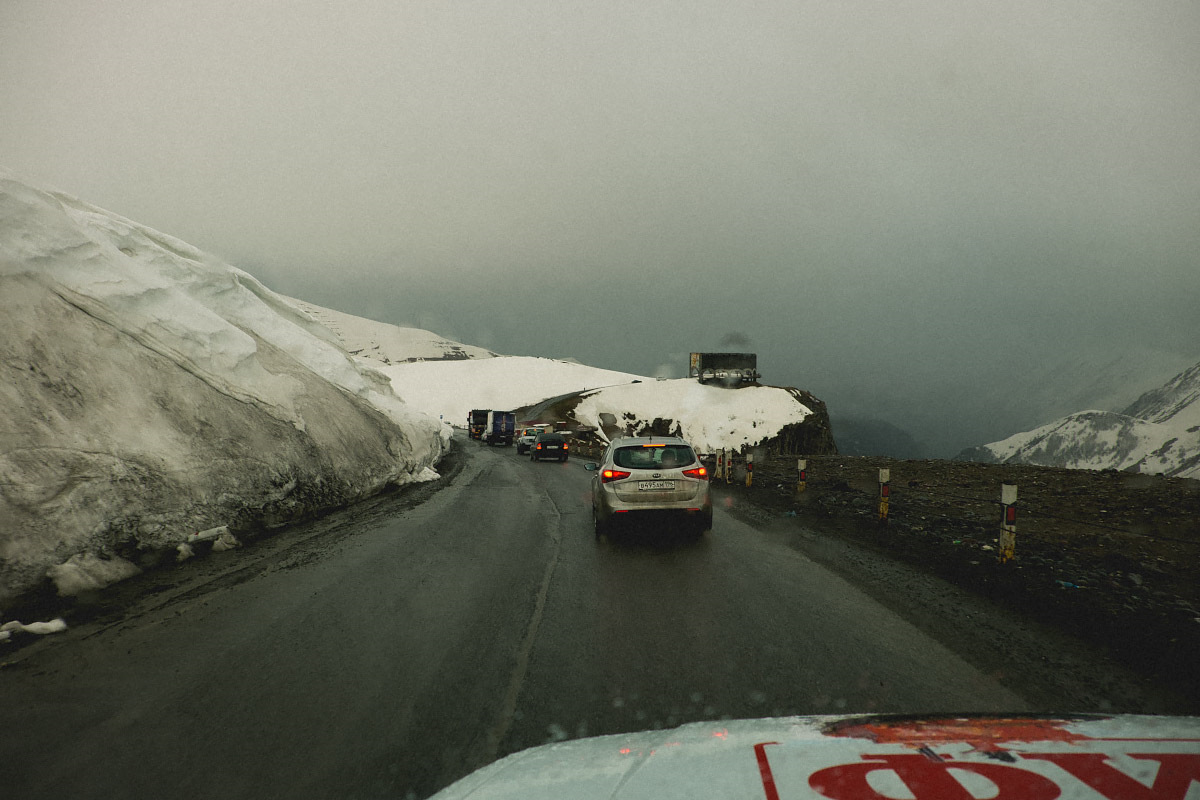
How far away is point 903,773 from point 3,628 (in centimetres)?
685

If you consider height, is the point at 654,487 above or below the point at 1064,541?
above

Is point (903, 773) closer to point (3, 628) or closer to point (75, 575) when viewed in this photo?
point (3, 628)

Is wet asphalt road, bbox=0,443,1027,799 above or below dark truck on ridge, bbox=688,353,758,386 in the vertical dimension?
below

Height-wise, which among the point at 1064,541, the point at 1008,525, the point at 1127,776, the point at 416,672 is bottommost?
the point at 416,672

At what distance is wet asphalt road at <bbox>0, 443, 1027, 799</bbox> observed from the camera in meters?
3.03

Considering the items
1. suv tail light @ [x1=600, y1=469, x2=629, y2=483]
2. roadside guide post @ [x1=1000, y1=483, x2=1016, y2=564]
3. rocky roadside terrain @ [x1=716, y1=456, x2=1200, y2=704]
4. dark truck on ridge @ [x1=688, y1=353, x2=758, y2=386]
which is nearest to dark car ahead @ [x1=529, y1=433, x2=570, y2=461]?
rocky roadside terrain @ [x1=716, y1=456, x2=1200, y2=704]

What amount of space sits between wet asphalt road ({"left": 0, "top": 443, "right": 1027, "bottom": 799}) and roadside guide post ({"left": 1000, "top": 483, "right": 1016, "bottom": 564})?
256cm

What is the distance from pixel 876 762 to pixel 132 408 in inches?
395

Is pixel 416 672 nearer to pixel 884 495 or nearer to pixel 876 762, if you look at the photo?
pixel 876 762

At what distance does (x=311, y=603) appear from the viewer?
572 centimetres

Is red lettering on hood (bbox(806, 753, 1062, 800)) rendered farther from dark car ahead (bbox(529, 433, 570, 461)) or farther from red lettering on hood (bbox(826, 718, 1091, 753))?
dark car ahead (bbox(529, 433, 570, 461))

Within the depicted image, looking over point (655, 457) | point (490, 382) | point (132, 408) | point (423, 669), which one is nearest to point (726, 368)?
point (490, 382)

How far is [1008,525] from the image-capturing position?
7.58 metres

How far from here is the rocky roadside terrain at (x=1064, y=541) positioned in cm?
518
